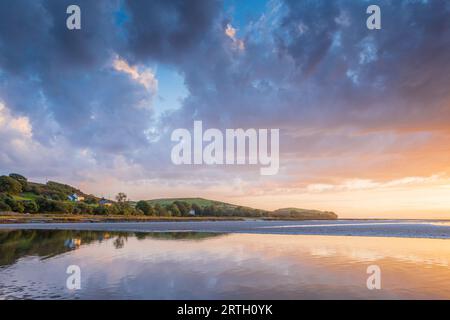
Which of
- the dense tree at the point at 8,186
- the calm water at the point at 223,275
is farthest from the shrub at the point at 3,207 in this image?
the calm water at the point at 223,275

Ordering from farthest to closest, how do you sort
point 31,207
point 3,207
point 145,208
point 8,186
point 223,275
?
1. point 145,208
2. point 8,186
3. point 31,207
4. point 3,207
5. point 223,275

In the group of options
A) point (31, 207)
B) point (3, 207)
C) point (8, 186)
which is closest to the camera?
point (3, 207)

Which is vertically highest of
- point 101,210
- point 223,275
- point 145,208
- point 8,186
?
point 8,186

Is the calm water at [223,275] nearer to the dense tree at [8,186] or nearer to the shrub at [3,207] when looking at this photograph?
the shrub at [3,207]

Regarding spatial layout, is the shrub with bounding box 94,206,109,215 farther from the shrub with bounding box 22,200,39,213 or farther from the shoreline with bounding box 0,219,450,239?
the shoreline with bounding box 0,219,450,239

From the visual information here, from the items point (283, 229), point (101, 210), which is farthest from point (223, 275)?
point (101, 210)

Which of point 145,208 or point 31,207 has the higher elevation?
point 31,207

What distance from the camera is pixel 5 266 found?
2362cm

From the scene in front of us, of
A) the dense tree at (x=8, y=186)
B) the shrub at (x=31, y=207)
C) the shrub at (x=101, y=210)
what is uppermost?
the dense tree at (x=8, y=186)

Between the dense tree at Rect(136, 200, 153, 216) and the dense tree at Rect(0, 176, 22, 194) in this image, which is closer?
the dense tree at Rect(0, 176, 22, 194)

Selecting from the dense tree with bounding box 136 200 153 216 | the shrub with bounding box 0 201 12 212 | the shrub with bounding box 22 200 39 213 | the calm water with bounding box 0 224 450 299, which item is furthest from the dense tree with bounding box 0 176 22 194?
the calm water with bounding box 0 224 450 299

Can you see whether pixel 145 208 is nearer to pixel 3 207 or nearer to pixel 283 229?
pixel 3 207
